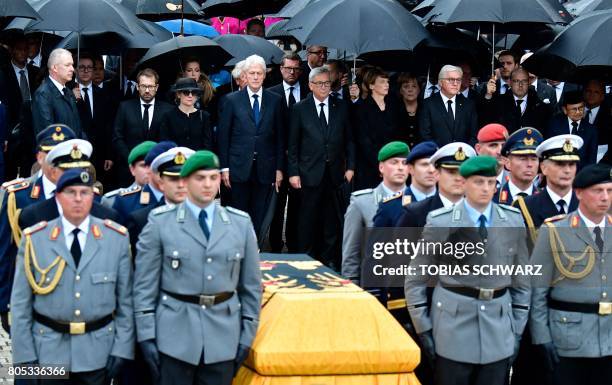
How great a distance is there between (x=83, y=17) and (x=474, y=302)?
5.72m

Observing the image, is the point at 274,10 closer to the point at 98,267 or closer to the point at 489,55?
the point at 489,55

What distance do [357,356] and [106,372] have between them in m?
1.46

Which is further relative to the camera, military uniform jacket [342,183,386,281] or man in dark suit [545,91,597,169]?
man in dark suit [545,91,597,169]

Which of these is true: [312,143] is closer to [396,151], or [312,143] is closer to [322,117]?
[322,117]

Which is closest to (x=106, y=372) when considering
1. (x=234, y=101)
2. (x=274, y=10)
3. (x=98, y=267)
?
(x=98, y=267)

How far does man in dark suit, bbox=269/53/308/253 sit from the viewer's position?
1238cm

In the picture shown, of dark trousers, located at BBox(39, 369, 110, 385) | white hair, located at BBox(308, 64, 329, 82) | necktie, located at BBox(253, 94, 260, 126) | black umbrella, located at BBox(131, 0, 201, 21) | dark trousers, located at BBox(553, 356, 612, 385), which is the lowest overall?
dark trousers, located at BBox(553, 356, 612, 385)

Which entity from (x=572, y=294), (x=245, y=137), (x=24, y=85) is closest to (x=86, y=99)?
(x=24, y=85)

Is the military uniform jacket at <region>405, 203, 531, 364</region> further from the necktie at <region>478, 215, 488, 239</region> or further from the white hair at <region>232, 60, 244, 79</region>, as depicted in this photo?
the white hair at <region>232, 60, 244, 79</region>

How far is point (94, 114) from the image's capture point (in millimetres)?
12414

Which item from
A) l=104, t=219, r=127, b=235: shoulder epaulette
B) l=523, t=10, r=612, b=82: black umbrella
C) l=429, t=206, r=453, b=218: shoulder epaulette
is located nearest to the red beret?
l=523, t=10, r=612, b=82: black umbrella

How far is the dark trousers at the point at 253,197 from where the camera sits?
12005 mm

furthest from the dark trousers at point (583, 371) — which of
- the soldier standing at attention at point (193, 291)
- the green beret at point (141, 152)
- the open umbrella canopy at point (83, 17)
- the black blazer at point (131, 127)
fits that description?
the open umbrella canopy at point (83, 17)

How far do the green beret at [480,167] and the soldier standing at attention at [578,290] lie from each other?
64 centimetres
